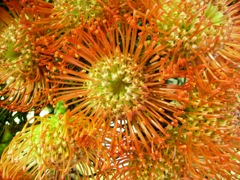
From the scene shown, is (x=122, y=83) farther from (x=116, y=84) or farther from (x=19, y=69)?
(x=19, y=69)

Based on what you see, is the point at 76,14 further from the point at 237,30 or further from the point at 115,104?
the point at 237,30

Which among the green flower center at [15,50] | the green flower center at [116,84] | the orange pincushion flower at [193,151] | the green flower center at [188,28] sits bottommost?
the orange pincushion flower at [193,151]

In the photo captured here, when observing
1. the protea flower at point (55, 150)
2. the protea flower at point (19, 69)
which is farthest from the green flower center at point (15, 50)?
the protea flower at point (55, 150)

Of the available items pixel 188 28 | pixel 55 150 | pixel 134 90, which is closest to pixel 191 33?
pixel 188 28

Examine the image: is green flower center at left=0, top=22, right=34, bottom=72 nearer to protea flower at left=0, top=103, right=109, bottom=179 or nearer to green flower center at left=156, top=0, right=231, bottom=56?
protea flower at left=0, top=103, right=109, bottom=179

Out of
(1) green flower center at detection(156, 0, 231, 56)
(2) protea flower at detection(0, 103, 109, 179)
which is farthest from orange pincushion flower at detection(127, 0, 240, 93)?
(2) protea flower at detection(0, 103, 109, 179)

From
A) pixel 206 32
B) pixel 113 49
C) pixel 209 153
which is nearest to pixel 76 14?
pixel 113 49

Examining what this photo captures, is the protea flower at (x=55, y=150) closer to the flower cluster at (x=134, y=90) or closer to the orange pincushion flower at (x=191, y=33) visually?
the flower cluster at (x=134, y=90)
